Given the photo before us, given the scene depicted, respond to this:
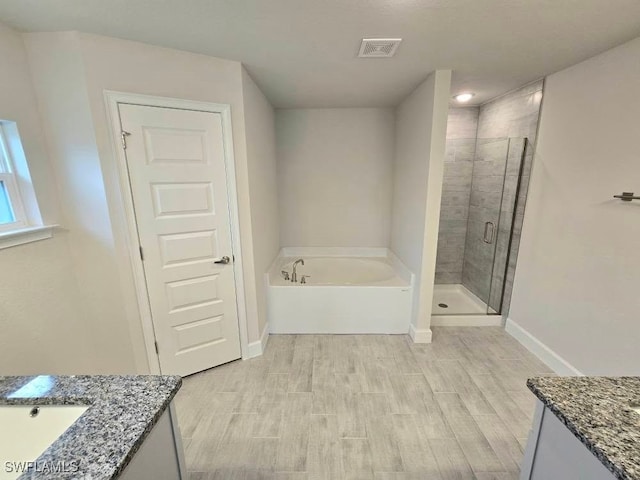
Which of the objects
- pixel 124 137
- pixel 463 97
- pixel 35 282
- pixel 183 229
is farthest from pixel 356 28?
pixel 35 282

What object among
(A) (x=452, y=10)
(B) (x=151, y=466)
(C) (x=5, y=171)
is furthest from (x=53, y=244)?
(A) (x=452, y=10)

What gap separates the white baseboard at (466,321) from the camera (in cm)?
293

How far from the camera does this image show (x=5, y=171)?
1.55m

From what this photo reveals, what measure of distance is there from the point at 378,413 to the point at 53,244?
2.32 meters

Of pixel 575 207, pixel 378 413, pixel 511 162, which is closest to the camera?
pixel 378 413

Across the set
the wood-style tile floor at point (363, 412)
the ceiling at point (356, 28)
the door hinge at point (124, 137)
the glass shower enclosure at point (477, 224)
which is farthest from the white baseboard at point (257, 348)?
the ceiling at point (356, 28)

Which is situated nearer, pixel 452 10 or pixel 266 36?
pixel 452 10

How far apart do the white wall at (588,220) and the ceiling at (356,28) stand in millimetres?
242

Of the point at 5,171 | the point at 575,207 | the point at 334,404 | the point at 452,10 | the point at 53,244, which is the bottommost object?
the point at 334,404

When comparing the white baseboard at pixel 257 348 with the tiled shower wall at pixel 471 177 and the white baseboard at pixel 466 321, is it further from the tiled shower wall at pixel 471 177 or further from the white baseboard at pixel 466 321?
the tiled shower wall at pixel 471 177

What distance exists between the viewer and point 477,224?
336cm

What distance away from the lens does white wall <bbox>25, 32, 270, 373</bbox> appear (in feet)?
5.22

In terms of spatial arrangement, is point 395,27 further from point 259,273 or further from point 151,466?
point 151,466

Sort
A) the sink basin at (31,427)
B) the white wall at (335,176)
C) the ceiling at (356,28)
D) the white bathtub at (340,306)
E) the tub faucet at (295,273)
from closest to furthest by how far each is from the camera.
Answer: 1. the sink basin at (31,427)
2. the ceiling at (356,28)
3. the white bathtub at (340,306)
4. the tub faucet at (295,273)
5. the white wall at (335,176)
